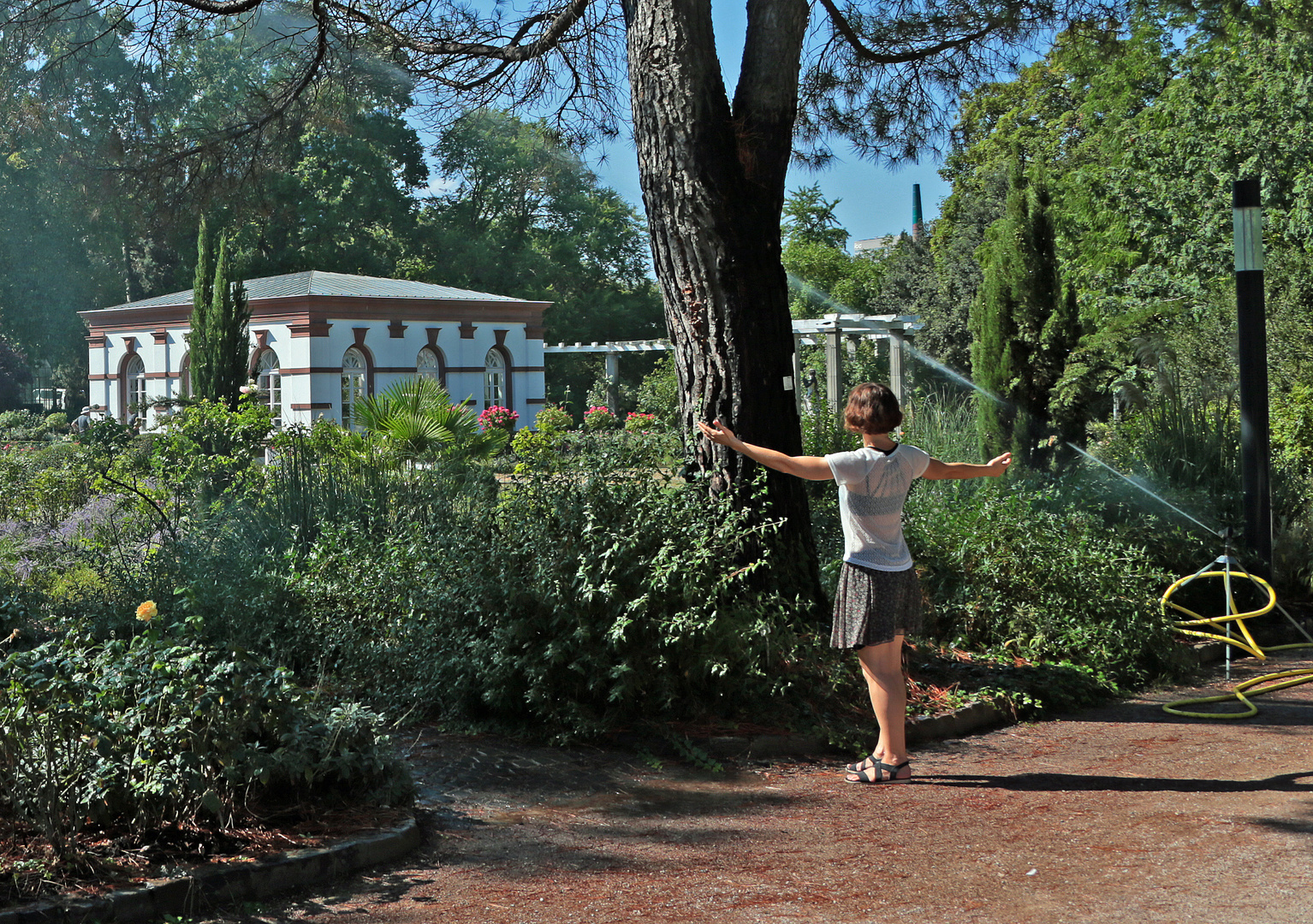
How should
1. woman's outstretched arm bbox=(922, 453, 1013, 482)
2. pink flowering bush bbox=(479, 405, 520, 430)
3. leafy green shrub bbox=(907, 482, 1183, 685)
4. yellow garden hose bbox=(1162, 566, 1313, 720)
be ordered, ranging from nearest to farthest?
woman's outstretched arm bbox=(922, 453, 1013, 482)
yellow garden hose bbox=(1162, 566, 1313, 720)
leafy green shrub bbox=(907, 482, 1183, 685)
pink flowering bush bbox=(479, 405, 520, 430)

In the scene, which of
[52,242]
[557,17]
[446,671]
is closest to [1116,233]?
[557,17]

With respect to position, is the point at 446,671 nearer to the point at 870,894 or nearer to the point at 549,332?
the point at 870,894

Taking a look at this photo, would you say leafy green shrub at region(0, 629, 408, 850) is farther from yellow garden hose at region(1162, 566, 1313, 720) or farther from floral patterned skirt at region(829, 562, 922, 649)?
yellow garden hose at region(1162, 566, 1313, 720)

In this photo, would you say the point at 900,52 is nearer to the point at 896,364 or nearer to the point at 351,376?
the point at 896,364

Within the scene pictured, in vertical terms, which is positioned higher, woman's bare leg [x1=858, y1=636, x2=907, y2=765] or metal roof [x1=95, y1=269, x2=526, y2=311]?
metal roof [x1=95, y1=269, x2=526, y2=311]

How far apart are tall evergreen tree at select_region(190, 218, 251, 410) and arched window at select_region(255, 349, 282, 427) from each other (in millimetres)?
838

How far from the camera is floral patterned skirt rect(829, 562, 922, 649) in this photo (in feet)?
15.2

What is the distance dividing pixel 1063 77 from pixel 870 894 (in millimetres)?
34120

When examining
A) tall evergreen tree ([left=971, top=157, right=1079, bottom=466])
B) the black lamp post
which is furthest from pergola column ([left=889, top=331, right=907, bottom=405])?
the black lamp post

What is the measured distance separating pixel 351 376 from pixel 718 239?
23679mm

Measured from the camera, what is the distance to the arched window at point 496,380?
31344 mm

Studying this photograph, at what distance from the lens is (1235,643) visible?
7051 millimetres

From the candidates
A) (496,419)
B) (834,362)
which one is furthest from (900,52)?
(496,419)

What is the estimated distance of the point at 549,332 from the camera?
4438cm
